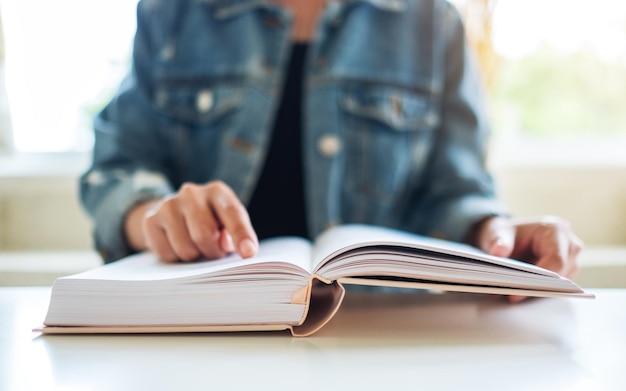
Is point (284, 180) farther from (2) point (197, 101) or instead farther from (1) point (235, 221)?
(1) point (235, 221)

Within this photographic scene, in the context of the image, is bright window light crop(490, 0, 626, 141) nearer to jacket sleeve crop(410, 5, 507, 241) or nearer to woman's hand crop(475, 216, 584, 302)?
jacket sleeve crop(410, 5, 507, 241)

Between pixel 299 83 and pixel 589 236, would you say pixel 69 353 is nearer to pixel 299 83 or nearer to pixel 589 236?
pixel 299 83

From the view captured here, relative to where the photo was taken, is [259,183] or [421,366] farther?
[259,183]

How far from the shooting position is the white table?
327 millimetres

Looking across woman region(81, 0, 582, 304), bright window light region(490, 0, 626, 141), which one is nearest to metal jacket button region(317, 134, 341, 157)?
woman region(81, 0, 582, 304)

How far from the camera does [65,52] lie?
158 cm

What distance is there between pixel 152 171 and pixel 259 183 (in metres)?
0.19

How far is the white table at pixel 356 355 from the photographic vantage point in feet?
1.07

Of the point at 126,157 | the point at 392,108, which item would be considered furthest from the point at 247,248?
the point at 392,108

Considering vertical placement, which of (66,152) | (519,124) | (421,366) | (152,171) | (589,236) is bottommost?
(421,366)

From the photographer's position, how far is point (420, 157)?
0.98 meters

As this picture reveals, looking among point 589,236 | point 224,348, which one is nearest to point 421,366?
point 224,348

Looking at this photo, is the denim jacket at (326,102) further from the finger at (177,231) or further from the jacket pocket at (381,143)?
the finger at (177,231)

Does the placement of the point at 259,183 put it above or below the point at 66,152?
below
